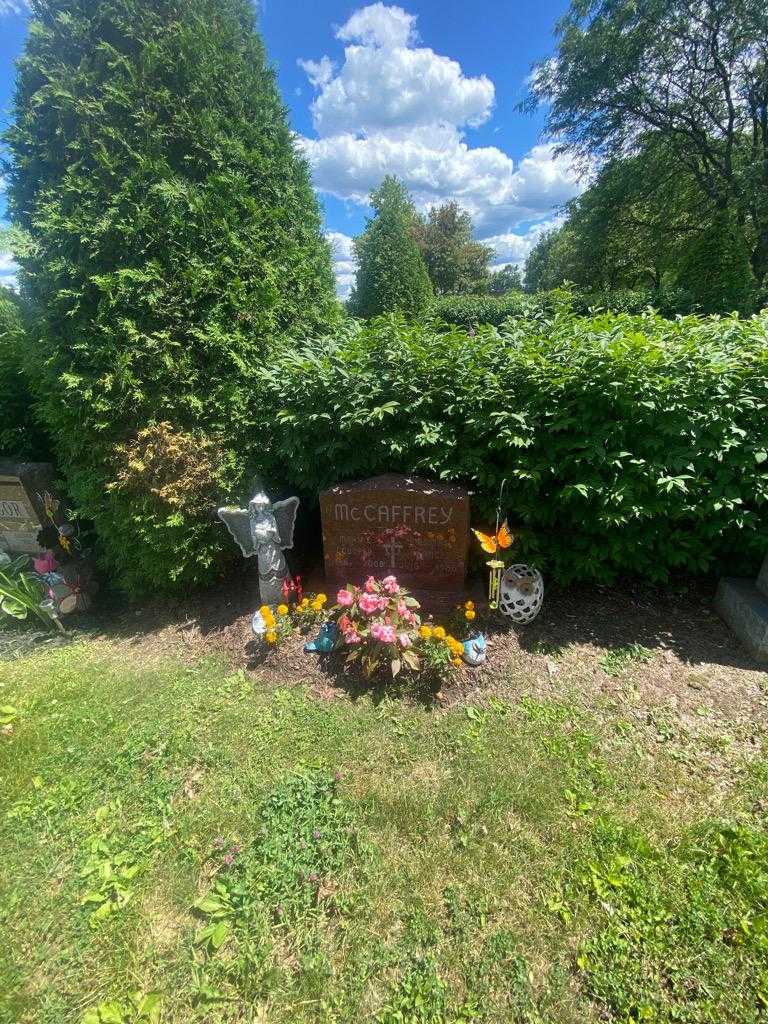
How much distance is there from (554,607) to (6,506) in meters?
5.11

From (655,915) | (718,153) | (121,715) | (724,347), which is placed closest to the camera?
(655,915)

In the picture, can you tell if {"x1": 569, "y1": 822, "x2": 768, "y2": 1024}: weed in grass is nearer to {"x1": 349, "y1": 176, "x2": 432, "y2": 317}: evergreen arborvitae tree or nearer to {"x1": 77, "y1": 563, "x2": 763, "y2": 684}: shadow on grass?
{"x1": 77, "y1": 563, "x2": 763, "y2": 684}: shadow on grass

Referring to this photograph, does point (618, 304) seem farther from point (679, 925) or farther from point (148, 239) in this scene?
point (679, 925)

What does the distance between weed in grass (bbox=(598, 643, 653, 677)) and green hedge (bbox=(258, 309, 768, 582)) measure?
549 millimetres

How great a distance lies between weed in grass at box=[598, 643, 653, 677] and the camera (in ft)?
9.53

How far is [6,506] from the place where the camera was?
4.22m

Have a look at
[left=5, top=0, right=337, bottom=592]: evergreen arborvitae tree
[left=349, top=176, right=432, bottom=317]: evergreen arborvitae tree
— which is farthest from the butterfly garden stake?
[left=349, top=176, right=432, bottom=317]: evergreen arborvitae tree

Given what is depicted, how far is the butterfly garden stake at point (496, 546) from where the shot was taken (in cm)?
302

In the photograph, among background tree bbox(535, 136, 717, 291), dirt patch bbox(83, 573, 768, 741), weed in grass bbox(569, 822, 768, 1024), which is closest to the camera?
weed in grass bbox(569, 822, 768, 1024)

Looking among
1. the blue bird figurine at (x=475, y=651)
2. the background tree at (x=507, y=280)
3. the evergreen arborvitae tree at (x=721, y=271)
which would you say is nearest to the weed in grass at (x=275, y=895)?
the blue bird figurine at (x=475, y=651)

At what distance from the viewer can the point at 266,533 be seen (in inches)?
133

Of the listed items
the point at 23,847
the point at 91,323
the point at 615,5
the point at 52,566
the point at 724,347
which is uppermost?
the point at 615,5

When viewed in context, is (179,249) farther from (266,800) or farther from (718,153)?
(718,153)

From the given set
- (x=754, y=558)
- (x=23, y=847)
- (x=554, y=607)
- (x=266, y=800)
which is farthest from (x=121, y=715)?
(x=754, y=558)
